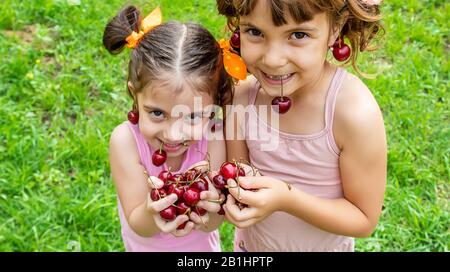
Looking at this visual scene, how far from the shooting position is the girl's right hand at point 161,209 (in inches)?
67.6

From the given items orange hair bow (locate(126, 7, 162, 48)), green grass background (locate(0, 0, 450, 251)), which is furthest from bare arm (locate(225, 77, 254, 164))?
green grass background (locate(0, 0, 450, 251))

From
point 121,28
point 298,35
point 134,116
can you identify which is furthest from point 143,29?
point 298,35

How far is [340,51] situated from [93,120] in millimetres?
1903

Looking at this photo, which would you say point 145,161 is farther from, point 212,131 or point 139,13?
point 139,13

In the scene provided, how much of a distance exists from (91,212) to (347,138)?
59.6 inches

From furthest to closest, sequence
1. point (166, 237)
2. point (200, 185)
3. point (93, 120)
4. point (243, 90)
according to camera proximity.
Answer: point (93, 120) < point (166, 237) < point (243, 90) < point (200, 185)

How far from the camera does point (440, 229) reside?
2928 mm

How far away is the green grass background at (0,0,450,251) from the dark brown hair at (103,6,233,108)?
63cm

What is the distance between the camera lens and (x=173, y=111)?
1.81 metres

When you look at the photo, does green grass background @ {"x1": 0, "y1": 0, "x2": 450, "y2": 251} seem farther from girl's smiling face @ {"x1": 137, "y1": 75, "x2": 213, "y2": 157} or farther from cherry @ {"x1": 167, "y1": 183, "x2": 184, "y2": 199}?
cherry @ {"x1": 167, "y1": 183, "x2": 184, "y2": 199}

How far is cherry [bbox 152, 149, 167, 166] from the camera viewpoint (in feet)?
6.14

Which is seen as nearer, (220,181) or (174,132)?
(220,181)

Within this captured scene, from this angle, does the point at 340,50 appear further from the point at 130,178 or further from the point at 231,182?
the point at 130,178
